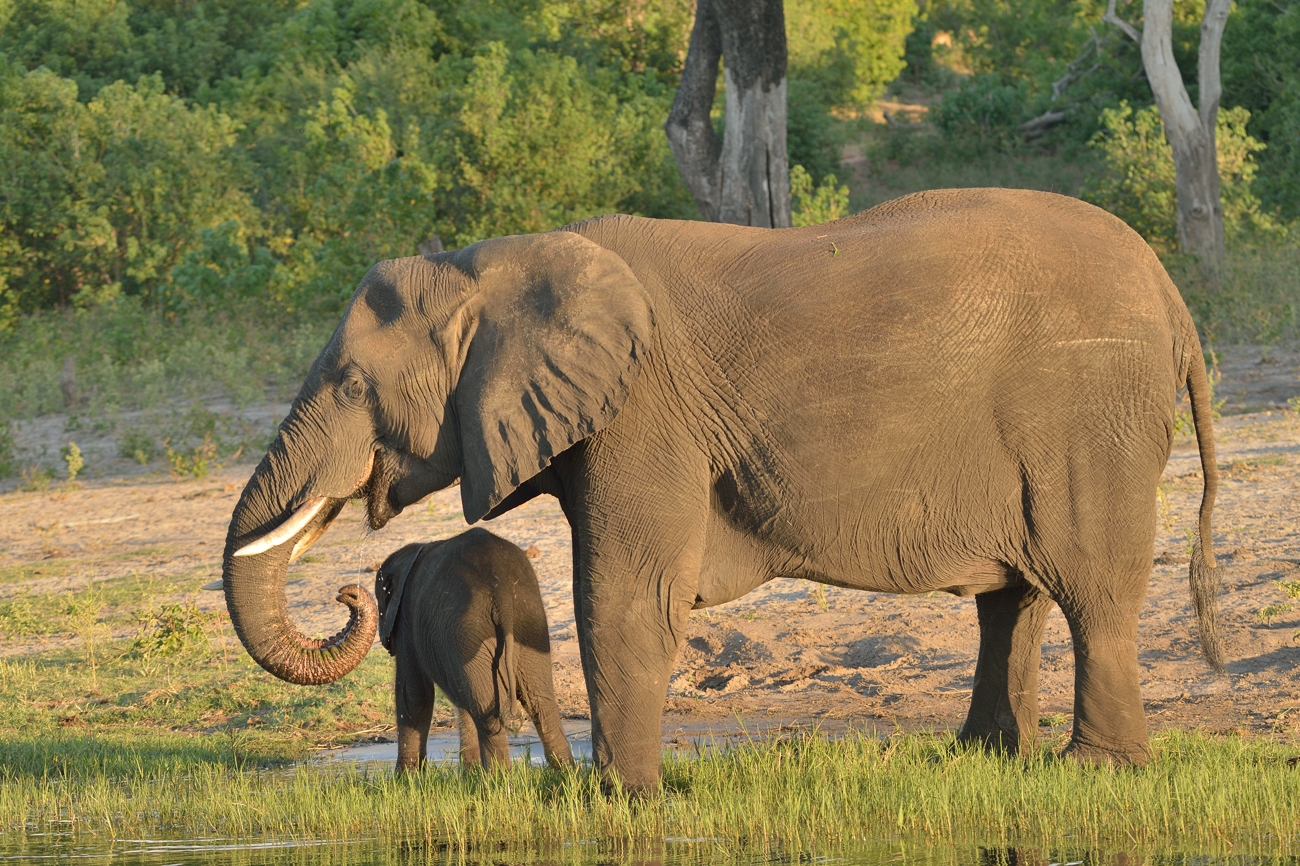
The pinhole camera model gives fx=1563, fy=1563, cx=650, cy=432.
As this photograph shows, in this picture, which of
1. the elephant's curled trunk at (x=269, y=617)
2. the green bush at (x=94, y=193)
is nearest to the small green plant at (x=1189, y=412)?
the elephant's curled trunk at (x=269, y=617)

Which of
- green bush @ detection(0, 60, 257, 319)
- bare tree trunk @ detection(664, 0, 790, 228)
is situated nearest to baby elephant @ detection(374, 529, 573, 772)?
bare tree trunk @ detection(664, 0, 790, 228)

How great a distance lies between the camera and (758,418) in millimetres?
5617

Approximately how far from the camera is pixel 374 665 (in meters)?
9.03

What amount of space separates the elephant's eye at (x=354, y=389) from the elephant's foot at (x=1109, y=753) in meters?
2.97

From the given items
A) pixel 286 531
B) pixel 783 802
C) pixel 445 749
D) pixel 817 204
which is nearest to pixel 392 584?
pixel 445 749

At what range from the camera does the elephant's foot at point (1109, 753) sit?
5.88 m

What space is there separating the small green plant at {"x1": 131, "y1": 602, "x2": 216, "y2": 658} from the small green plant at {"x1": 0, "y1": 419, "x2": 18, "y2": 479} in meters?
6.72

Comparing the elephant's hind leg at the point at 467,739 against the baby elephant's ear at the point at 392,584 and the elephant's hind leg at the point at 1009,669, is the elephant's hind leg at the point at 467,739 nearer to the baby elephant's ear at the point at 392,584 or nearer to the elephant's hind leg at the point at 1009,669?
the baby elephant's ear at the point at 392,584

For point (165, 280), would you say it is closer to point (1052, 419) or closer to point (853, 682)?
point (853, 682)

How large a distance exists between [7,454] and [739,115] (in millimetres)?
8202

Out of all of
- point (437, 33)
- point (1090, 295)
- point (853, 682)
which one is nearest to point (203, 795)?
point (853, 682)

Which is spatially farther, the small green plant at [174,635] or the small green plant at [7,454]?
the small green plant at [7,454]

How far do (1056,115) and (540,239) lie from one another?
91.1ft

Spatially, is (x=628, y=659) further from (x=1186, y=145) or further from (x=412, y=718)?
(x=1186, y=145)
